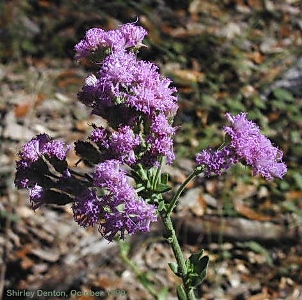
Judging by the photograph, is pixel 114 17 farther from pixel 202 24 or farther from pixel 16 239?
pixel 16 239

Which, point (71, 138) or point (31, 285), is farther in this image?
point (71, 138)

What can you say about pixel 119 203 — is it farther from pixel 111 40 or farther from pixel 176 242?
pixel 111 40

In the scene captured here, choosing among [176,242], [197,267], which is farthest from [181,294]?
[176,242]

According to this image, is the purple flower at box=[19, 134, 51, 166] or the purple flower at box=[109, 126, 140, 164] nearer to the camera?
the purple flower at box=[109, 126, 140, 164]

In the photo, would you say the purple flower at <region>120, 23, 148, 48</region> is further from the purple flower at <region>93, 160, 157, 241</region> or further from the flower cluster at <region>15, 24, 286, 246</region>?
the purple flower at <region>93, 160, 157, 241</region>

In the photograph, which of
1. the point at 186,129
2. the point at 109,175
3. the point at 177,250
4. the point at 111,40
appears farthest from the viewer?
the point at 186,129

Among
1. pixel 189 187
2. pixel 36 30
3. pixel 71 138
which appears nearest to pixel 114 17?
pixel 36 30

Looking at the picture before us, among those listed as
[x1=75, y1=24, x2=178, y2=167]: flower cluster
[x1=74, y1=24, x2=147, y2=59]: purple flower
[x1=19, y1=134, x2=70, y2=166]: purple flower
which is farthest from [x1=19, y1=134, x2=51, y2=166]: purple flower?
[x1=74, y1=24, x2=147, y2=59]: purple flower

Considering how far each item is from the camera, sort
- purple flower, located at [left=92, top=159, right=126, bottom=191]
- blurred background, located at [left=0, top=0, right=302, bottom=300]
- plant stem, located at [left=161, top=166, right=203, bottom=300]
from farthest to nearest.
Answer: blurred background, located at [left=0, top=0, right=302, bottom=300] → plant stem, located at [left=161, top=166, right=203, bottom=300] → purple flower, located at [left=92, top=159, right=126, bottom=191]
